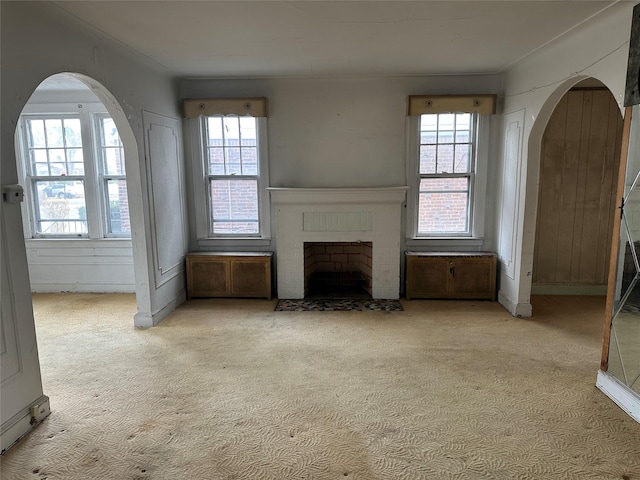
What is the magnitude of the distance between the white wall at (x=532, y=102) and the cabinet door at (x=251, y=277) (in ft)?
9.22

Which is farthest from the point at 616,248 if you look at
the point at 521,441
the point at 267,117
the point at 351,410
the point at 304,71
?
the point at 267,117

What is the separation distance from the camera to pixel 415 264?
16.0 feet

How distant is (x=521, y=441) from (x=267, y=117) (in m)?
4.15

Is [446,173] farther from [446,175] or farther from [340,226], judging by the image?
[340,226]

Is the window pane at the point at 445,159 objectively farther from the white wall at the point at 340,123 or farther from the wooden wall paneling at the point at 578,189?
the wooden wall paneling at the point at 578,189

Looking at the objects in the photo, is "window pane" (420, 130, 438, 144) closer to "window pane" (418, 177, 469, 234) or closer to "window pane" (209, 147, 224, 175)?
"window pane" (418, 177, 469, 234)

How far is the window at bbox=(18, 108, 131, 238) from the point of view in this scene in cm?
509

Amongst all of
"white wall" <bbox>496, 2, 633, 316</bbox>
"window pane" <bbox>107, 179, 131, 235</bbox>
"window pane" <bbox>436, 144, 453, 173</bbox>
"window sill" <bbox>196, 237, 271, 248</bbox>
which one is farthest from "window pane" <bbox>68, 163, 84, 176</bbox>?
"white wall" <bbox>496, 2, 633, 316</bbox>

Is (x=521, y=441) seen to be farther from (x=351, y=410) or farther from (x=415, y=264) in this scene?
(x=415, y=264)

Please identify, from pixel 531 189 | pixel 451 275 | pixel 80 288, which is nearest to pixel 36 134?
pixel 80 288

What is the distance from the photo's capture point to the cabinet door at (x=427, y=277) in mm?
4863

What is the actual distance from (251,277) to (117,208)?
2.00 m

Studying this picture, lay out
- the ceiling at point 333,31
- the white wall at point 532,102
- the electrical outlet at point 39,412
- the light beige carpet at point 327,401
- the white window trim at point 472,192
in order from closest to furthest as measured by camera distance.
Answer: the light beige carpet at point 327,401 → the electrical outlet at point 39,412 → the ceiling at point 333,31 → the white wall at point 532,102 → the white window trim at point 472,192

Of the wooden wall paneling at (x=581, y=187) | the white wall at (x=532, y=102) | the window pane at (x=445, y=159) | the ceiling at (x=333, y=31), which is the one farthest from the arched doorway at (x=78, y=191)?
the wooden wall paneling at (x=581, y=187)
